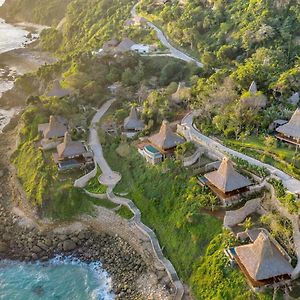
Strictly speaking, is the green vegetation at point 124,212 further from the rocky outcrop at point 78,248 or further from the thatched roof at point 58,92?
the thatched roof at point 58,92

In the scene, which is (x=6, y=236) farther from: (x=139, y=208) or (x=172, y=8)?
(x=172, y=8)

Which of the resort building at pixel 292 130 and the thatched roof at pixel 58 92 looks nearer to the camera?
the resort building at pixel 292 130

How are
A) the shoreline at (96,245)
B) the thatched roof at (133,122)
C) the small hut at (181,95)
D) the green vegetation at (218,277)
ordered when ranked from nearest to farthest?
the green vegetation at (218,277) → the shoreline at (96,245) → the thatched roof at (133,122) → the small hut at (181,95)

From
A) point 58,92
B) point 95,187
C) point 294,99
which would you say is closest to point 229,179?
point 95,187

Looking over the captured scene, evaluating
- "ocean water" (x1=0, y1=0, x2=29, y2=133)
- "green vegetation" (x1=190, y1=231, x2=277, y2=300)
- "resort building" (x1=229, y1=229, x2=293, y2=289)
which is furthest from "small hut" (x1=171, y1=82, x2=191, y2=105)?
"ocean water" (x1=0, y1=0, x2=29, y2=133)

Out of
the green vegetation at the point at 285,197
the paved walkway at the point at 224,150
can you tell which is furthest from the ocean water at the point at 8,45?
the green vegetation at the point at 285,197

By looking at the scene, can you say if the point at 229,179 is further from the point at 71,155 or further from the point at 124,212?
the point at 71,155

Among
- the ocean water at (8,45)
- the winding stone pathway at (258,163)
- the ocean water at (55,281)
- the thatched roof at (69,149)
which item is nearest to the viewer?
the winding stone pathway at (258,163)

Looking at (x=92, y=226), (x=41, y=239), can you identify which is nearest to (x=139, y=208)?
(x=92, y=226)
